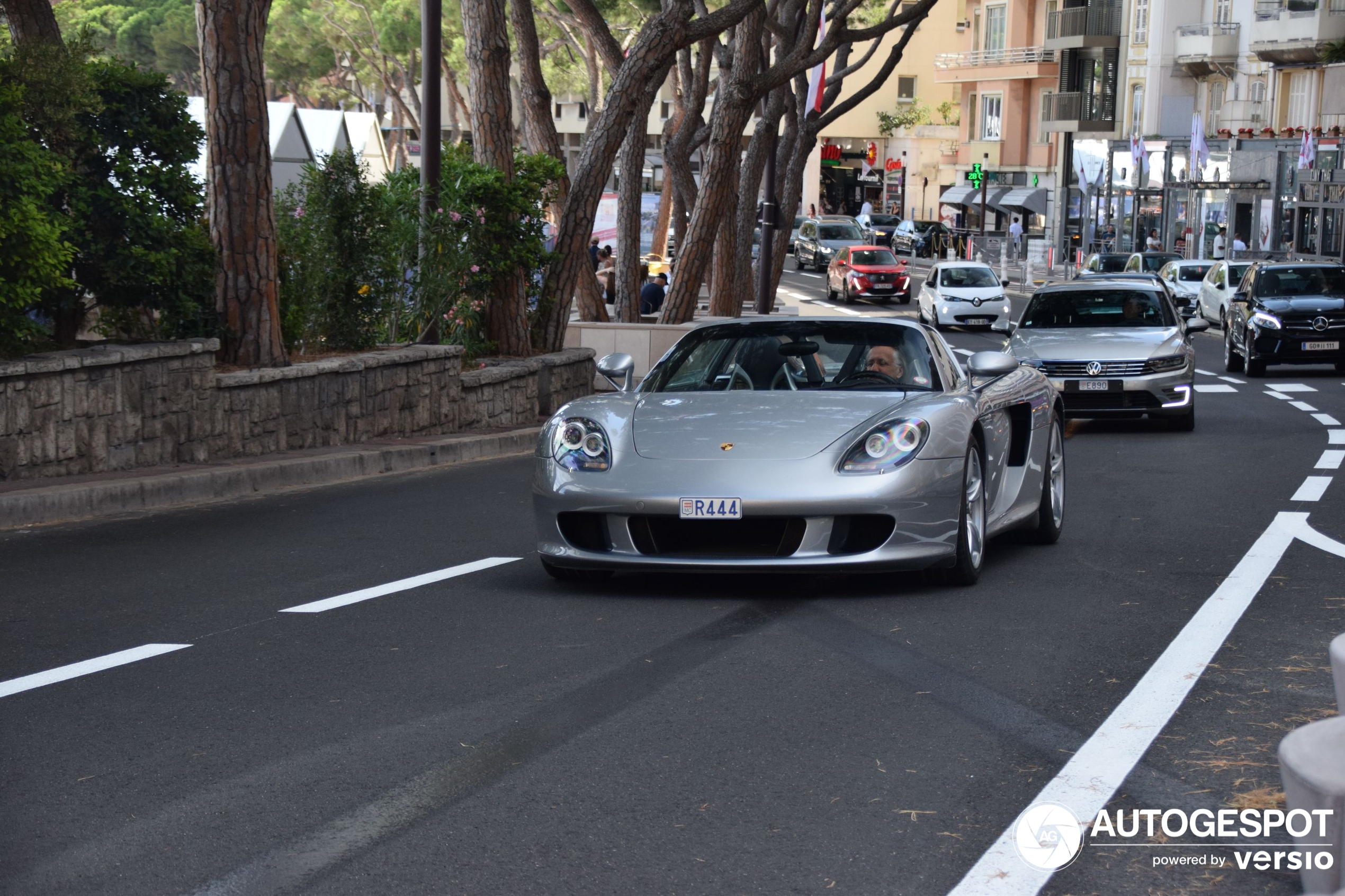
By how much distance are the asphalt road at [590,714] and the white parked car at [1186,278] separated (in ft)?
113

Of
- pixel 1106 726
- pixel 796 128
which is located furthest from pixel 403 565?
pixel 796 128

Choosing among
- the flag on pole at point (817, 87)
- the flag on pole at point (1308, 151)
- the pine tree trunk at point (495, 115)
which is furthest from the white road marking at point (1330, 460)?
the flag on pole at point (1308, 151)

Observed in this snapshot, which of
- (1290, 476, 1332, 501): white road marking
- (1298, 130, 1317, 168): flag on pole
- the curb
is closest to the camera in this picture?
the curb

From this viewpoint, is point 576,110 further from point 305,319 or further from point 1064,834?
point 1064,834

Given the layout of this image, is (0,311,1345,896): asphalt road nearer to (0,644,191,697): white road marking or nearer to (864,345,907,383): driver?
(0,644,191,697): white road marking

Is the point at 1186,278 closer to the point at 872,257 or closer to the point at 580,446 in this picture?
the point at 872,257

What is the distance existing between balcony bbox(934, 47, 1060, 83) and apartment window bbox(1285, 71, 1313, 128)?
1927 centimetres

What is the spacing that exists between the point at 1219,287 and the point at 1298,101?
23073mm

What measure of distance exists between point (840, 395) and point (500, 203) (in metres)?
10.2

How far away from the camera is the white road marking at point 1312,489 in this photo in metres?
12.8

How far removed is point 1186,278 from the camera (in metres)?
44.6

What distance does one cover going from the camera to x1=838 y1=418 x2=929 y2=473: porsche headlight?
8.18m

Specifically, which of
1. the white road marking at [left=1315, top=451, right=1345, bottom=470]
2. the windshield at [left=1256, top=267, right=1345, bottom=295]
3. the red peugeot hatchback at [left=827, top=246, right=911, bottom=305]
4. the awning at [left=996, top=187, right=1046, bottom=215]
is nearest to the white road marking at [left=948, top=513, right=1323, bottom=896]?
the white road marking at [left=1315, top=451, right=1345, bottom=470]

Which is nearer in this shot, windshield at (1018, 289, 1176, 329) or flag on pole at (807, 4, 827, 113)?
windshield at (1018, 289, 1176, 329)
